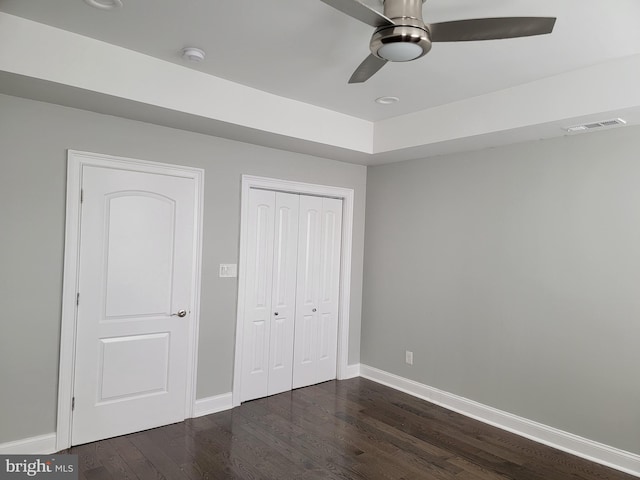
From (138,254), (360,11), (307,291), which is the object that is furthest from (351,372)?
(360,11)

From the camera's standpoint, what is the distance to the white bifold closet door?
13.8 feet

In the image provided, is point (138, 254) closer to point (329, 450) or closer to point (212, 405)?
point (212, 405)

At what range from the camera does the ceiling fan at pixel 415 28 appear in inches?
69.6

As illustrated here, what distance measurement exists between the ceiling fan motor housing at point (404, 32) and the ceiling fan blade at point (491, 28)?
69mm

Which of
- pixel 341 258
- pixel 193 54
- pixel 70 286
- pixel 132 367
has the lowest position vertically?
pixel 132 367

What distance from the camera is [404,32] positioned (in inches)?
75.2

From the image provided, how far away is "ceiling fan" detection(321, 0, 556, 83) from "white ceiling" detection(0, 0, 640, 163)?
247 millimetres

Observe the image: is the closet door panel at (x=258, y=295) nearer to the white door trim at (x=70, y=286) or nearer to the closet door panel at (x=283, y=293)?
the closet door panel at (x=283, y=293)

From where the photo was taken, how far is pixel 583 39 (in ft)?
8.21

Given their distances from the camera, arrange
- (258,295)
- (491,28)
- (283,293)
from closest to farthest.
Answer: (491,28), (258,295), (283,293)

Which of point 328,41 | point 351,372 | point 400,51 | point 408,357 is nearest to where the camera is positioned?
point 400,51

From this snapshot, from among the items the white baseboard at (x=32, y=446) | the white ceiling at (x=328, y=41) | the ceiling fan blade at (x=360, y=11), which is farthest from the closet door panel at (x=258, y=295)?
the ceiling fan blade at (x=360, y=11)

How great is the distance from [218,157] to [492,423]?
3.35m

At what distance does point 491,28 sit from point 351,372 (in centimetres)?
395
